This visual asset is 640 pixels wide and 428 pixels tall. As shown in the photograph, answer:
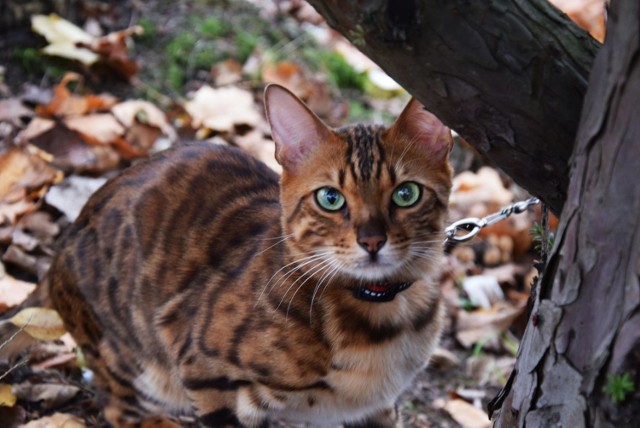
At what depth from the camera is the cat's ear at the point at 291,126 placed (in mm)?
2605

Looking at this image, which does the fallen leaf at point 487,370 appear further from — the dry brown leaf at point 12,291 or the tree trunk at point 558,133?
the dry brown leaf at point 12,291

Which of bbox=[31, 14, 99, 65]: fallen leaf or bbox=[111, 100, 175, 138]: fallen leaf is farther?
bbox=[31, 14, 99, 65]: fallen leaf

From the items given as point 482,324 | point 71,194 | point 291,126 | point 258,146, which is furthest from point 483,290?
point 71,194

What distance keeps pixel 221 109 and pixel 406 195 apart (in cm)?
228

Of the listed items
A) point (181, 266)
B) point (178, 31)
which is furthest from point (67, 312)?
point (178, 31)

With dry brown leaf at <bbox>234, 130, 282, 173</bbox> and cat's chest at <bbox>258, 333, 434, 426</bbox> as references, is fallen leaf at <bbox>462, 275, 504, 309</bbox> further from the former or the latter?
cat's chest at <bbox>258, 333, 434, 426</bbox>

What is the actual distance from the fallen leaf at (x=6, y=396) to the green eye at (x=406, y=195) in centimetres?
→ 150

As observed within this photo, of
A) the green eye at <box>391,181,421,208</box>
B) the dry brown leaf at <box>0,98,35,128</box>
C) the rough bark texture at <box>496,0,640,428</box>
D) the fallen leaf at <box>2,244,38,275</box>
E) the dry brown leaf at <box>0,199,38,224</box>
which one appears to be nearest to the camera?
the rough bark texture at <box>496,0,640,428</box>

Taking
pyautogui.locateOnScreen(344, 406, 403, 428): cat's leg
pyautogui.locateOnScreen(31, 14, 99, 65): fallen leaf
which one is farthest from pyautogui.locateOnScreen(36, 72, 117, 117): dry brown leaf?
pyautogui.locateOnScreen(344, 406, 403, 428): cat's leg

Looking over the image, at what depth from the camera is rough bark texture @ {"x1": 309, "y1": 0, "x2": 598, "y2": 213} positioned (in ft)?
5.98

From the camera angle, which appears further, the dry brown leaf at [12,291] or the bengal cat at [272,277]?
the dry brown leaf at [12,291]

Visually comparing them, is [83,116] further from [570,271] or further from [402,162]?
[570,271]

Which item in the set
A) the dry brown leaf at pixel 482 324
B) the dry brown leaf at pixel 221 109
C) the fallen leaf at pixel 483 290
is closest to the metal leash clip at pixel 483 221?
the dry brown leaf at pixel 482 324

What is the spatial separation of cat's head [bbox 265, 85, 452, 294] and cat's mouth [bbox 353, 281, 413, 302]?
3cm
